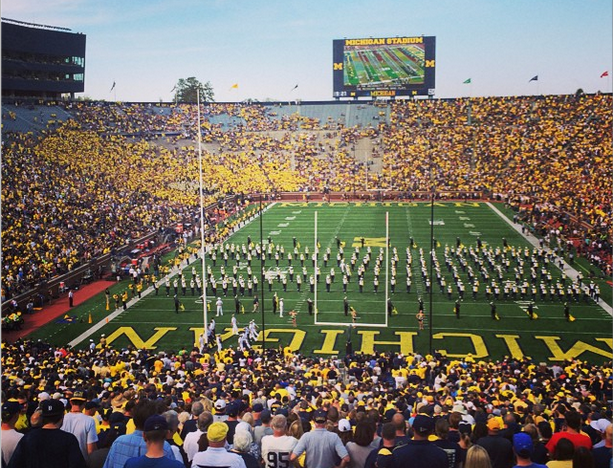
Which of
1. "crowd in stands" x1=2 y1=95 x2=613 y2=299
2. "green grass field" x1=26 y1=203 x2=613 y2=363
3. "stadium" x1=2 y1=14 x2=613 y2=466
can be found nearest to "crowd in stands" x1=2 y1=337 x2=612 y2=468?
"stadium" x1=2 y1=14 x2=613 y2=466

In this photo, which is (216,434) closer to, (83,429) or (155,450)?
(155,450)

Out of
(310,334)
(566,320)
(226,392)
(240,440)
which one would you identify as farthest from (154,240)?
(240,440)

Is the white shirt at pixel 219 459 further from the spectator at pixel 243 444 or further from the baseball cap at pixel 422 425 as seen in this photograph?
the baseball cap at pixel 422 425

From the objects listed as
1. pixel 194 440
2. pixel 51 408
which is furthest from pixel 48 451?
pixel 194 440

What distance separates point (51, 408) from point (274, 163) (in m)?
50.9

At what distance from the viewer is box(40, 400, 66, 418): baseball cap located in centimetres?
421

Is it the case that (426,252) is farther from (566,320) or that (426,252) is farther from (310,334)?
(310,334)

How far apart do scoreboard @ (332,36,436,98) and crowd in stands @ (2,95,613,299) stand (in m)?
3.94

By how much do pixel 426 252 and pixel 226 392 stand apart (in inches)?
795

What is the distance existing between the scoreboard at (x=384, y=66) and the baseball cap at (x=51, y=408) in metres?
53.4

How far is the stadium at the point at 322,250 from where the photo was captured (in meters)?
12.1

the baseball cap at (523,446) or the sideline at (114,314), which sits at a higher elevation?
the baseball cap at (523,446)

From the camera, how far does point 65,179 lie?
120 feet

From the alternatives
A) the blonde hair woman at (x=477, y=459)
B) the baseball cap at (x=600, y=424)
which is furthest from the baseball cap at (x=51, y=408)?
the baseball cap at (x=600, y=424)
